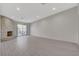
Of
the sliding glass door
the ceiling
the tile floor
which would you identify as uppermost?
the ceiling

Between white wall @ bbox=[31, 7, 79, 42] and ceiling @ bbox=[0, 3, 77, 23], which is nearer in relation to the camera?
ceiling @ bbox=[0, 3, 77, 23]

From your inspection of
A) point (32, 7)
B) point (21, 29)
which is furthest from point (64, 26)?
point (21, 29)

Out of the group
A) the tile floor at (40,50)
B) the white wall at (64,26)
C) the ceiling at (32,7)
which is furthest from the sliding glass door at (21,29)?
the tile floor at (40,50)

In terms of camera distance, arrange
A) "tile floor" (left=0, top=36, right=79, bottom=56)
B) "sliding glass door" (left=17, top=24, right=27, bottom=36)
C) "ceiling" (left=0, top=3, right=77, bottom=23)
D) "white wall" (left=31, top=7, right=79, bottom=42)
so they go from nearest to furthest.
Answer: "tile floor" (left=0, top=36, right=79, bottom=56) → "ceiling" (left=0, top=3, right=77, bottom=23) → "white wall" (left=31, top=7, right=79, bottom=42) → "sliding glass door" (left=17, top=24, right=27, bottom=36)

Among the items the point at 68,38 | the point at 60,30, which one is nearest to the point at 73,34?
the point at 68,38

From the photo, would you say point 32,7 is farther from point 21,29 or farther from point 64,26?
point 21,29

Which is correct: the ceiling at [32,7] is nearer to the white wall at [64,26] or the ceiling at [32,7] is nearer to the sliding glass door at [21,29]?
the white wall at [64,26]

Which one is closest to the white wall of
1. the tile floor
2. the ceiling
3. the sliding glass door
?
the ceiling

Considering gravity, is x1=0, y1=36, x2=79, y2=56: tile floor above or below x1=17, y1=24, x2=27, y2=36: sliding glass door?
below

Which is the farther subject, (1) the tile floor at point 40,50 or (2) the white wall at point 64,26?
(2) the white wall at point 64,26

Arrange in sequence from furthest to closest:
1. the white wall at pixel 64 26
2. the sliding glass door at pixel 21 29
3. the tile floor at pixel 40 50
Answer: the sliding glass door at pixel 21 29 → the white wall at pixel 64 26 → the tile floor at pixel 40 50

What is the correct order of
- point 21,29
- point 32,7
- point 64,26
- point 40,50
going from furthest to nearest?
1. point 21,29
2. point 64,26
3. point 32,7
4. point 40,50

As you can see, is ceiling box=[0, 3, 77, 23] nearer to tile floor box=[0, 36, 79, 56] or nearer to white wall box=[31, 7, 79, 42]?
white wall box=[31, 7, 79, 42]

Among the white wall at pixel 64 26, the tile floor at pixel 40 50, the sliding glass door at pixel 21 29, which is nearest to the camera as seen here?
the tile floor at pixel 40 50
